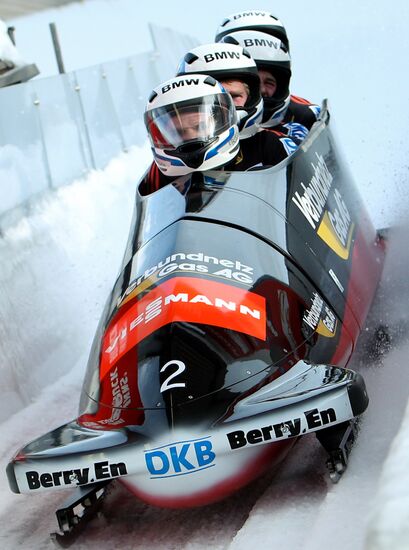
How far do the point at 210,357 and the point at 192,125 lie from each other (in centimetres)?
133

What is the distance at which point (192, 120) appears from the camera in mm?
4176

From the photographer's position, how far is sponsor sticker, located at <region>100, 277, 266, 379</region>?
10.9 feet

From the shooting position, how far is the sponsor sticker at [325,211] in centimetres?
423

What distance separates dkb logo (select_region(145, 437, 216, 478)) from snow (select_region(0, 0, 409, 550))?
0.25m

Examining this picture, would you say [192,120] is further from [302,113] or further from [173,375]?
[302,113]

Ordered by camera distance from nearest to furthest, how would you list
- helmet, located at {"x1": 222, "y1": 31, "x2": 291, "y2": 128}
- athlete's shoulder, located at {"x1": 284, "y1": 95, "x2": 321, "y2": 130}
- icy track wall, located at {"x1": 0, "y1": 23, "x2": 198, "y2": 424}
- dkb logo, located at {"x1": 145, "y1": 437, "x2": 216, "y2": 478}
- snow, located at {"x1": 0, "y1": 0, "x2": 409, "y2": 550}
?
1. snow, located at {"x1": 0, "y1": 0, "x2": 409, "y2": 550}
2. dkb logo, located at {"x1": 145, "y1": 437, "x2": 216, "y2": 478}
3. icy track wall, located at {"x1": 0, "y1": 23, "x2": 198, "y2": 424}
4. helmet, located at {"x1": 222, "y1": 31, "x2": 291, "y2": 128}
5. athlete's shoulder, located at {"x1": 284, "y1": 95, "x2": 321, "y2": 130}

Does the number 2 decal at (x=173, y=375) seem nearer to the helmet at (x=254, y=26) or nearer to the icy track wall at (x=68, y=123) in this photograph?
the icy track wall at (x=68, y=123)

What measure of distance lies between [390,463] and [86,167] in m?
6.05

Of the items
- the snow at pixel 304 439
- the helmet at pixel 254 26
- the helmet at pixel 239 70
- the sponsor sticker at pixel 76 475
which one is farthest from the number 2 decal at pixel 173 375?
the helmet at pixel 254 26

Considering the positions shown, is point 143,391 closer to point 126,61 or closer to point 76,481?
point 76,481

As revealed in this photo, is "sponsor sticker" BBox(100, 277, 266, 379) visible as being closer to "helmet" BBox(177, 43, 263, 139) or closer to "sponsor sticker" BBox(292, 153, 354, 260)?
"sponsor sticker" BBox(292, 153, 354, 260)

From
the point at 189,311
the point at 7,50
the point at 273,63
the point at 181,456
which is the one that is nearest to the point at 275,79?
the point at 273,63

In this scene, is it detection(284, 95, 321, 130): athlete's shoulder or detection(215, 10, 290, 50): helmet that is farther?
detection(215, 10, 290, 50): helmet

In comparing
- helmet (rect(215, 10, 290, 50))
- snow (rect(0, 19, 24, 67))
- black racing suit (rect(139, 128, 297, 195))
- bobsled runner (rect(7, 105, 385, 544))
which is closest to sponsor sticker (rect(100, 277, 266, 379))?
bobsled runner (rect(7, 105, 385, 544))
